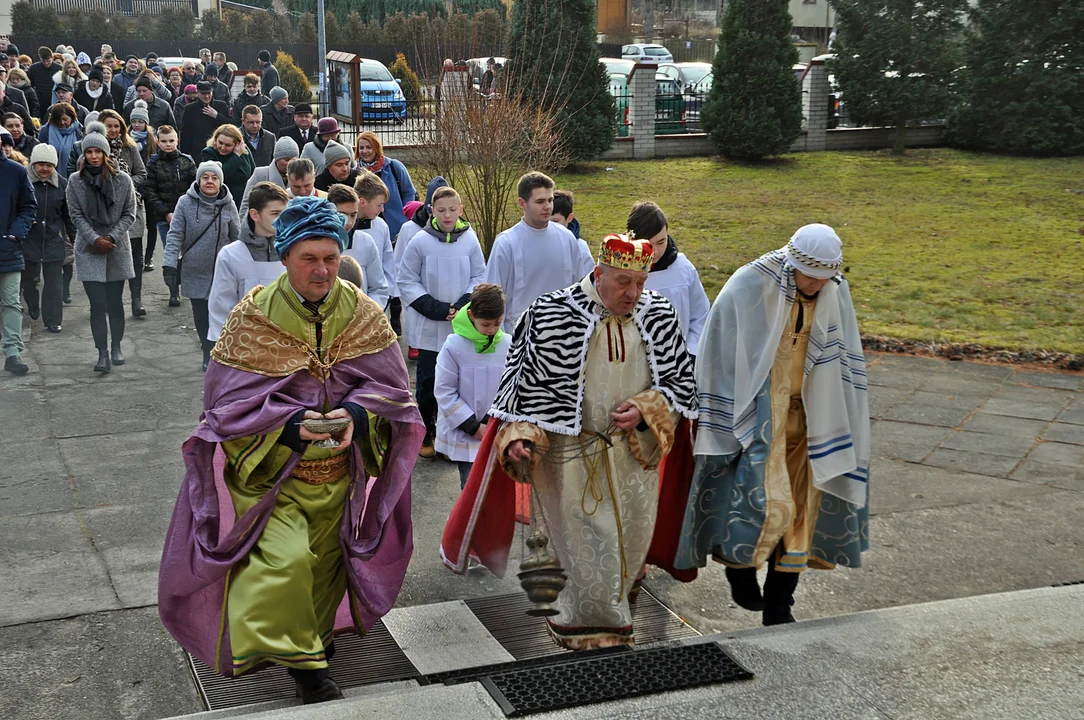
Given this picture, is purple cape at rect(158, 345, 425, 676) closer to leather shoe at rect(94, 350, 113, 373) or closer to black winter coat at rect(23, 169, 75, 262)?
leather shoe at rect(94, 350, 113, 373)

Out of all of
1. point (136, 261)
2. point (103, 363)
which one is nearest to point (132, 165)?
point (136, 261)

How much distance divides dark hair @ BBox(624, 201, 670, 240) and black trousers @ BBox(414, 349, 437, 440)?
217cm

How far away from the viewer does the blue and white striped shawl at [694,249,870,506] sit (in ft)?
17.5

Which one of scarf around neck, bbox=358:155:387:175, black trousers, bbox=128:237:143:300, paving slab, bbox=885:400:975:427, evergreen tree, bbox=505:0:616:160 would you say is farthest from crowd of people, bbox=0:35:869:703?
evergreen tree, bbox=505:0:616:160

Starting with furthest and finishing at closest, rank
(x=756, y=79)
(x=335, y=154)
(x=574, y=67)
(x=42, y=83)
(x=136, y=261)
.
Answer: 1. (x=756, y=79)
2. (x=574, y=67)
3. (x=42, y=83)
4. (x=136, y=261)
5. (x=335, y=154)

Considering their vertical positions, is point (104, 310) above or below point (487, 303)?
below

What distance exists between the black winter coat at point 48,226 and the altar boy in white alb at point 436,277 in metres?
4.17

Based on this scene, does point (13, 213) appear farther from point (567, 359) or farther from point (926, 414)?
point (926, 414)

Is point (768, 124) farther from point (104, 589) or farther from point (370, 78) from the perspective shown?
point (104, 589)

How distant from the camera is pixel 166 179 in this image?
12.0 m

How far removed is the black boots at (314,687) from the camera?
477 centimetres

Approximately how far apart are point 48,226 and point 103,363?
177cm

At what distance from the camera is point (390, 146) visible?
818 inches

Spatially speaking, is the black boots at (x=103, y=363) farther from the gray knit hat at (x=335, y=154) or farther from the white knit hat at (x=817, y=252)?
the white knit hat at (x=817, y=252)
